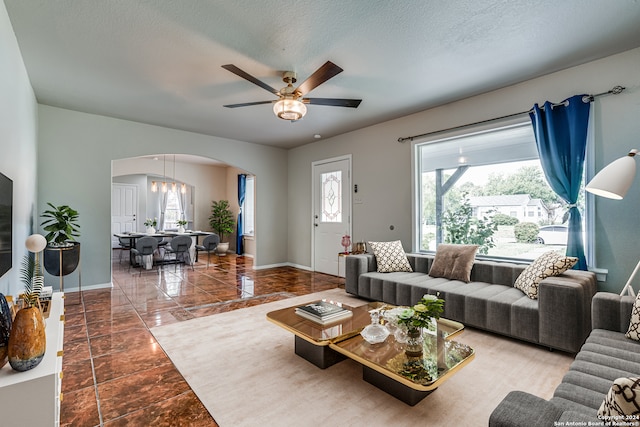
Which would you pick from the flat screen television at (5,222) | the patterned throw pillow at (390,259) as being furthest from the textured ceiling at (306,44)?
the patterned throw pillow at (390,259)

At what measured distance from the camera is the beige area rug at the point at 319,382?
5.94 feet

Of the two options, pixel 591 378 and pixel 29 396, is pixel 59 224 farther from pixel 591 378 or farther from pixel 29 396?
pixel 591 378

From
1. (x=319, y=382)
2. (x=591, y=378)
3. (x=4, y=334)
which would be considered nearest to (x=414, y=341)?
(x=319, y=382)

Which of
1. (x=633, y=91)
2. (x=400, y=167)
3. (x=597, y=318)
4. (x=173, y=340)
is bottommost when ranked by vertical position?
(x=173, y=340)

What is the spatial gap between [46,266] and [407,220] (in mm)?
5292

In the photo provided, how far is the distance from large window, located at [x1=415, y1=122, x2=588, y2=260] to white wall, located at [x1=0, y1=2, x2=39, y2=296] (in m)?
4.61

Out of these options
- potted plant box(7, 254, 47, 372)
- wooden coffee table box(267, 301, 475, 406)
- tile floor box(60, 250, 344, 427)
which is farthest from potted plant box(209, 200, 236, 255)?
potted plant box(7, 254, 47, 372)

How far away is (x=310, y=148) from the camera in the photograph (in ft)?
21.7

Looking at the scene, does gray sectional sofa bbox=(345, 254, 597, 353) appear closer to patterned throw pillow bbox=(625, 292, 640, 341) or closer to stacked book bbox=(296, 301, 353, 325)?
patterned throw pillow bbox=(625, 292, 640, 341)

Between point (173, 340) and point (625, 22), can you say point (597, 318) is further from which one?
point (173, 340)

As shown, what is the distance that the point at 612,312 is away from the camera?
2.12 metres

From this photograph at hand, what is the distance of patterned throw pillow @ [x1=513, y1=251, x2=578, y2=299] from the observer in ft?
9.22

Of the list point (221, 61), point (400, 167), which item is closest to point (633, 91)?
point (400, 167)

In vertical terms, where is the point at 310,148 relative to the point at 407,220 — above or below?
above
